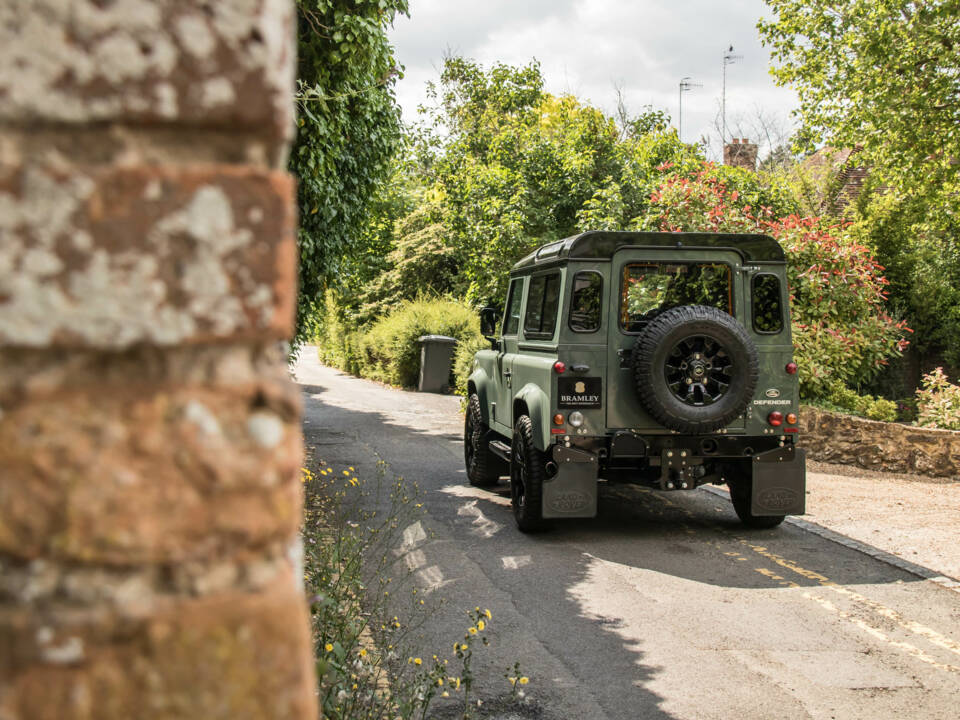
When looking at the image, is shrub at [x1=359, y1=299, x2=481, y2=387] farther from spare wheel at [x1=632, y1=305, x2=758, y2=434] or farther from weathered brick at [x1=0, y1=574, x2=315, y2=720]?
weathered brick at [x1=0, y1=574, x2=315, y2=720]

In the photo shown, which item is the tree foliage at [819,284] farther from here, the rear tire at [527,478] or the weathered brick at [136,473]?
the weathered brick at [136,473]

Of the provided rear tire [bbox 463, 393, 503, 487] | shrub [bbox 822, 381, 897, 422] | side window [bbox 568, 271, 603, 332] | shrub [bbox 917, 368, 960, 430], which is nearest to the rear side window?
side window [bbox 568, 271, 603, 332]

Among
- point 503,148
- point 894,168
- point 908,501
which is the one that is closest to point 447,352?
point 503,148

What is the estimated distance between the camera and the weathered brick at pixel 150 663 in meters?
0.93

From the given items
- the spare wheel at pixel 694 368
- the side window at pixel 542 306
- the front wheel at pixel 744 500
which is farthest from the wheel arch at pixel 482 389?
the spare wheel at pixel 694 368

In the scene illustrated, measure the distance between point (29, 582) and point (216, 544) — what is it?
184mm

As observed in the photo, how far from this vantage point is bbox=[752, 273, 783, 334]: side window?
8.22 meters

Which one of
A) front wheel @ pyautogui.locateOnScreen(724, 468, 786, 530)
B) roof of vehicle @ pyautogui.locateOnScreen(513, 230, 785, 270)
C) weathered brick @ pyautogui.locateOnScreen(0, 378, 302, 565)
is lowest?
front wheel @ pyautogui.locateOnScreen(724, 468, 786, 530)

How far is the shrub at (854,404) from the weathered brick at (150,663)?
13.4 meters

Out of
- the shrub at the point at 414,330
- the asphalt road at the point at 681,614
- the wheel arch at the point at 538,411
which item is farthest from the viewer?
the shrub at the point at 414,330

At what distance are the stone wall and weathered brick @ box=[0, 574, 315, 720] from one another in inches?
492

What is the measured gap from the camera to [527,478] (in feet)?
26.1

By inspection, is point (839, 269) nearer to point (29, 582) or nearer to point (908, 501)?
point (908, 501)

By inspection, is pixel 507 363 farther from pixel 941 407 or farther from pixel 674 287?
pixel 941 407
